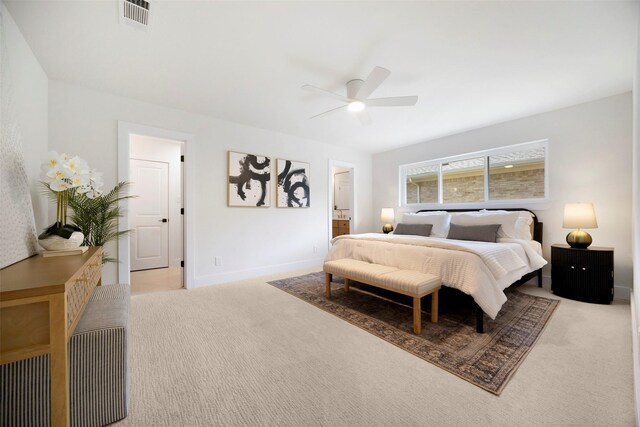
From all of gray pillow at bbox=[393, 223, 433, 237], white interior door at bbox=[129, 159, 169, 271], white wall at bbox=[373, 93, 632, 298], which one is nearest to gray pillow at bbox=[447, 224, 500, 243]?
gray pillow at bbox=[393, 223, 433, 237]

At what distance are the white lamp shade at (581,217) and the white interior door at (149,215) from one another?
6239 mm

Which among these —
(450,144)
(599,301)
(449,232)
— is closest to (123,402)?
(449,232)

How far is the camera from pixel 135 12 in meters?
1.75

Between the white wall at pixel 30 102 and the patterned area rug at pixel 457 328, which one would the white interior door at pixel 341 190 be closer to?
the patterned area rug at pixel 457 328

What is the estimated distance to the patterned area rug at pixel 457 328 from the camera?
1.70m

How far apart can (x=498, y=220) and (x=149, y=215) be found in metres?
5.78

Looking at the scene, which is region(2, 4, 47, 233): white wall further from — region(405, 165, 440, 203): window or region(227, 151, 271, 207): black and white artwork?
region(405, 165, 440, 203): window

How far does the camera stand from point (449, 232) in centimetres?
367

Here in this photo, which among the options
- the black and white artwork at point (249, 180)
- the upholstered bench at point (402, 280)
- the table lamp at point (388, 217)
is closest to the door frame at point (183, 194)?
the black and white artwork at point (249, 180)

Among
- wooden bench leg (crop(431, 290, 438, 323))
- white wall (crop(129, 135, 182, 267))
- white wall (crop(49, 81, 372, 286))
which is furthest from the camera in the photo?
white wall (crop(129, 135, 182, 267))

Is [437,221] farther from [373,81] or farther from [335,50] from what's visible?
[335,50]

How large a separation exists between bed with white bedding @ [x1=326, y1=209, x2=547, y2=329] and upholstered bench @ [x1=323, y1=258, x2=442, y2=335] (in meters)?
0.16

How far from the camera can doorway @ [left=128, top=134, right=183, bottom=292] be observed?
459 cm

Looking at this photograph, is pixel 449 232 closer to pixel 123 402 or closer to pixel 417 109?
pixel 417 109
